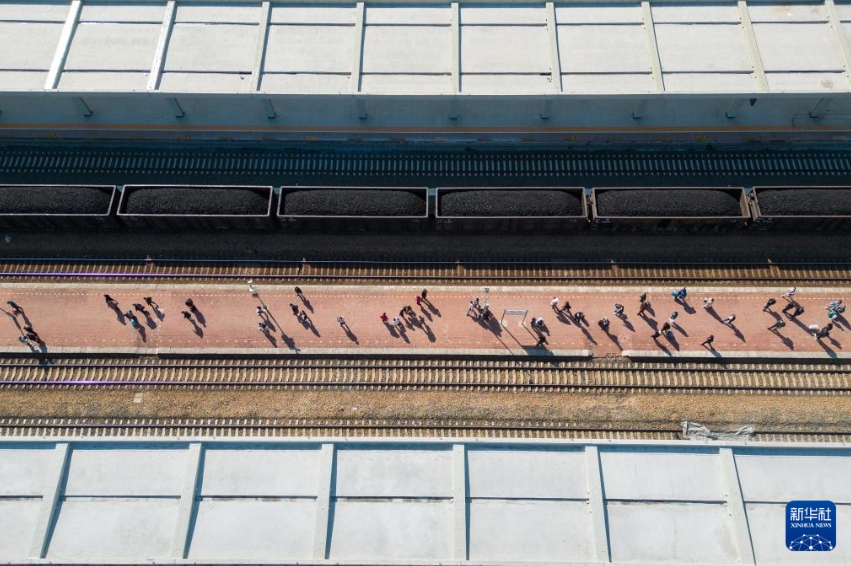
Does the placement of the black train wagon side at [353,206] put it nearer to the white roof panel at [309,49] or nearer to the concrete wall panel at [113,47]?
the white roof panel at [309,49]

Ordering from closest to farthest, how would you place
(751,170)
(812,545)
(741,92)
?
(812,545) → (741,92) → (751,170)

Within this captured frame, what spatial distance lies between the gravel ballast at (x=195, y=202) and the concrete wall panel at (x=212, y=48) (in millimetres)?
10626

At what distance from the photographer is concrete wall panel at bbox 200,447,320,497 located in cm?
3828

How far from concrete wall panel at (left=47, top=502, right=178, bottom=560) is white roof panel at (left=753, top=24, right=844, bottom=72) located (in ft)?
193

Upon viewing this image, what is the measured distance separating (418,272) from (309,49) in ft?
72.0

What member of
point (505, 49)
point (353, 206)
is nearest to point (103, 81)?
point (353, 206)

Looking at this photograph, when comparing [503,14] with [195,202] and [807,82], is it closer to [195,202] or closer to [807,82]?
[807,82]

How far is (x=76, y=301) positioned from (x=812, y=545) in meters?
57.8

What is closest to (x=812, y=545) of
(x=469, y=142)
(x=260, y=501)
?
(x=260, y=501)

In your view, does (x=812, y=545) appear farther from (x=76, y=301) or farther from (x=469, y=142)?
(x=76, y=301)

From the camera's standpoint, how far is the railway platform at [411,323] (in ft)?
154

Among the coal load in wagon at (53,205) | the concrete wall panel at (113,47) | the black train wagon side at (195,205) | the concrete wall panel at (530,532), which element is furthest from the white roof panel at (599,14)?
the coal load in wagon at (53,205)

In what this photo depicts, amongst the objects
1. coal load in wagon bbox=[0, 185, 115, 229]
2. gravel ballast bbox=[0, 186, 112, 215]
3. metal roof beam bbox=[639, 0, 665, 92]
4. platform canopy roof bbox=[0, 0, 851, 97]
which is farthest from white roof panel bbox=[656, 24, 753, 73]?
gravel ballast bbox=[0, 186, 112, 215]

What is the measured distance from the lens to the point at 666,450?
39.3 m
